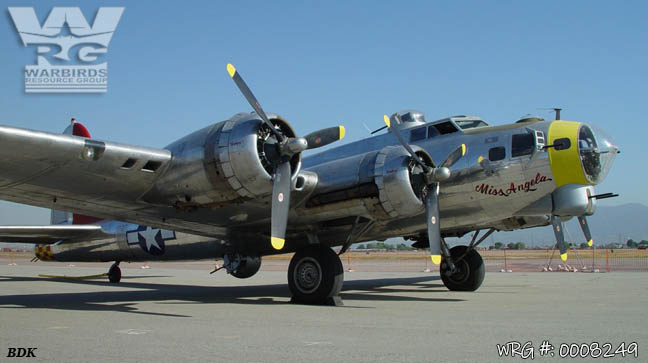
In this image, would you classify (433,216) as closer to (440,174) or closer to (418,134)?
(440,174)

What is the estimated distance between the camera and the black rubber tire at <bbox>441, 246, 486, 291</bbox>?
1399 cm

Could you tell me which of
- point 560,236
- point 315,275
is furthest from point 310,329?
point 560,236

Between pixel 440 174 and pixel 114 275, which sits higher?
pixel 440 174

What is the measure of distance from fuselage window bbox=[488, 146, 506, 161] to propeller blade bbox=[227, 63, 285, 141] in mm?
4158

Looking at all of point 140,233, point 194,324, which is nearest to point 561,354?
point 194,324

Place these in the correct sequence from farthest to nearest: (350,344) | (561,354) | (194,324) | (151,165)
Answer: (151,165) < (194,324) < (350,344) < (561,354)

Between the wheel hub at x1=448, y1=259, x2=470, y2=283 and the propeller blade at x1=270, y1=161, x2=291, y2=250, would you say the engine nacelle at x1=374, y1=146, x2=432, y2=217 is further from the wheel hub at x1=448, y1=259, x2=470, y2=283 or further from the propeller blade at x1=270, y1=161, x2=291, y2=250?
the wheel hub at x1=448, y1=259, x2=470, y2=283

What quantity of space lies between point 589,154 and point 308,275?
18.8 ft

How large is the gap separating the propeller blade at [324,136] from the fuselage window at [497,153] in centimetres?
318

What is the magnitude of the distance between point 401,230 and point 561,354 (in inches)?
282

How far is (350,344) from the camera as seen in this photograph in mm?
5434

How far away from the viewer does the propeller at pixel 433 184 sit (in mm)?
9836

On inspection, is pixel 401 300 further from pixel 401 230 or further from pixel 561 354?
pixel 561 354

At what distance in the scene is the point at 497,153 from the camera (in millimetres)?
10570
